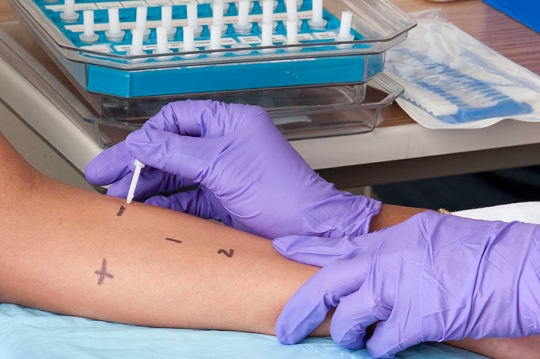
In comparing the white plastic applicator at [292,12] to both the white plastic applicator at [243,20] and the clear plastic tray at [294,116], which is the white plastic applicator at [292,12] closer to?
the white plastic applicator at [243,20]

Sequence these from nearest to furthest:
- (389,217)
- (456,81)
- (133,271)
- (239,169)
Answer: (133,271) < (239,169) < (389,217) < (456,81)

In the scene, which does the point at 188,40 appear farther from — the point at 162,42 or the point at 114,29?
the point at 114,29

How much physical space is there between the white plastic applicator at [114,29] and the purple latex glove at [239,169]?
0.85 feet

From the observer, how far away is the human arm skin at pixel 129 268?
1192mm

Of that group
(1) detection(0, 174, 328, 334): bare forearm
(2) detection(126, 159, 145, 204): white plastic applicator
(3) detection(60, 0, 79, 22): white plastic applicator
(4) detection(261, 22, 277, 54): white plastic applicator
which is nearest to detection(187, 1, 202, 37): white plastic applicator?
(4) detection(261, 22, 277, 54): white plastic applicator

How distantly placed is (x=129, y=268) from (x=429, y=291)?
45cm

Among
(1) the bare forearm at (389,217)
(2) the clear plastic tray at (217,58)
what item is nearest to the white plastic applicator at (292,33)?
(2) the clear plastic tray at (217,58)

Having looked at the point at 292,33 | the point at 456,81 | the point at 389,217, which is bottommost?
the point at 389,217

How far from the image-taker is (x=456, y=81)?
1.78 meters

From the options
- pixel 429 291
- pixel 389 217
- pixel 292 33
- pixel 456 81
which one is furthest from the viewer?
pixel 456 81

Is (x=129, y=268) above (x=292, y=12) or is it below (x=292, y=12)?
below

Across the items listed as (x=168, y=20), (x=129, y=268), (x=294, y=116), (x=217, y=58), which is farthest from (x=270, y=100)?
(x=129, y=268)

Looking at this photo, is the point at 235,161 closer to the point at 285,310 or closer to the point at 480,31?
the point at 285,310

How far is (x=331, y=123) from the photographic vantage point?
1.57 meters
